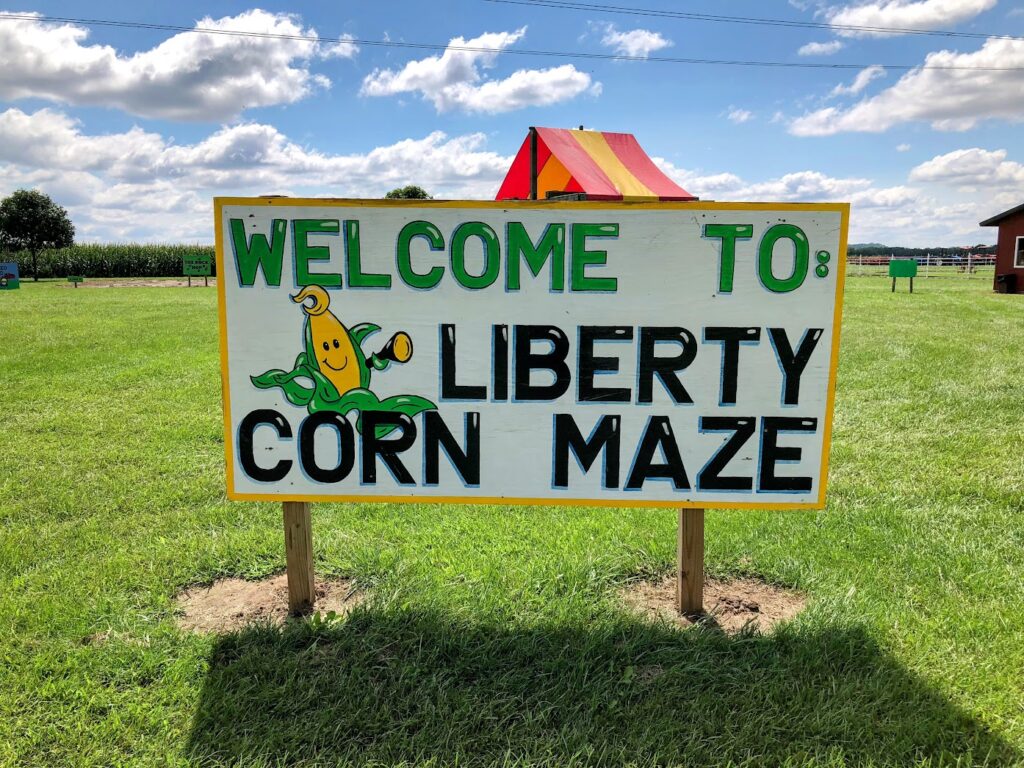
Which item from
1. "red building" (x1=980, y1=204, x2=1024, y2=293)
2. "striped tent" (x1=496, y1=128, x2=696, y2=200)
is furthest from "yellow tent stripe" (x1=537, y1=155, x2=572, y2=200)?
"red building" (x1=980, y1=204, x2=1024, y2=293)

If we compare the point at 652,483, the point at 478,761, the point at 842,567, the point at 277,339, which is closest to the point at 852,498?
the point at 842,567

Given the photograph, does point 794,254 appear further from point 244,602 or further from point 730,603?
point 244,602

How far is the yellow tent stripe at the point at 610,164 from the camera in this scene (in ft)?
28.6

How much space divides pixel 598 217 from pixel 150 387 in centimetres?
690

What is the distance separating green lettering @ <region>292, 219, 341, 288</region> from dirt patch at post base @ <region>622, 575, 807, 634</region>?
194cm

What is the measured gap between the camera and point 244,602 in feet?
11.3

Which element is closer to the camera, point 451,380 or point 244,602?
point 451,380

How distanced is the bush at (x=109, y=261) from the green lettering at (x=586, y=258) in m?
52.5

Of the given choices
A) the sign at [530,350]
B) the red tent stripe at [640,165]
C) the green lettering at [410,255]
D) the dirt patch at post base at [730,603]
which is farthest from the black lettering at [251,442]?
the red tent stripe at [640,165]

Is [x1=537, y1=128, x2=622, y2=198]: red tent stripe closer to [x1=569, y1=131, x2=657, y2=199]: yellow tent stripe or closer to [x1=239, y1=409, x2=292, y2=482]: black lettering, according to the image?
[x1=569, y1=131, x2=657, y2=199]: yellow tent stripe

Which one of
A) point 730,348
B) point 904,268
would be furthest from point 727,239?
point 904,268

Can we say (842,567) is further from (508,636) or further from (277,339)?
(277,339)

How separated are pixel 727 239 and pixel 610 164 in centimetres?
667

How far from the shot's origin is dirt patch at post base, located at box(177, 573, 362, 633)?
3.25 metres
